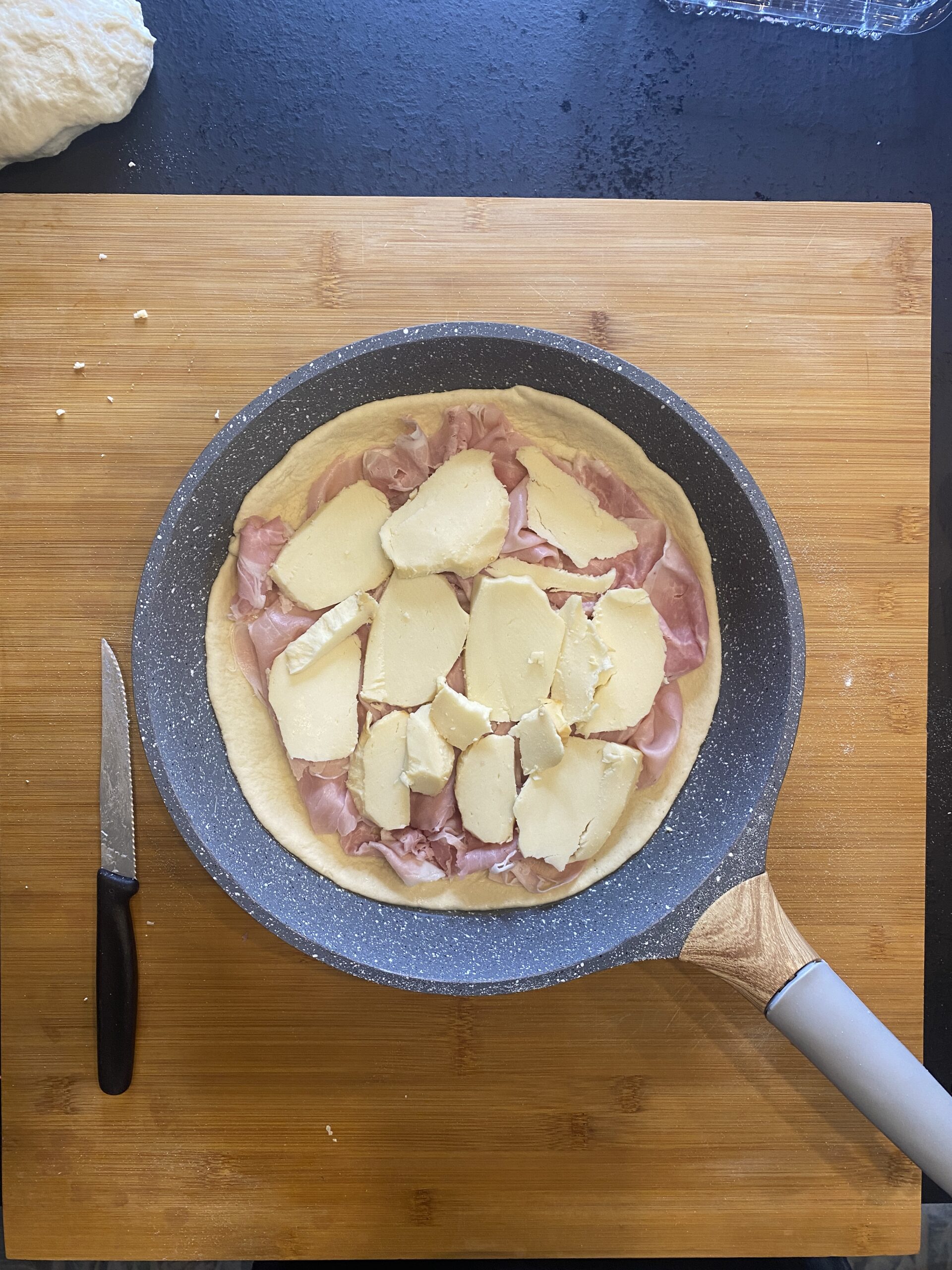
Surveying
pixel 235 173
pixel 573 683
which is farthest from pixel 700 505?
pixel 235 173

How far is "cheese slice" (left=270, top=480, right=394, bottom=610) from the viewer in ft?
4.66

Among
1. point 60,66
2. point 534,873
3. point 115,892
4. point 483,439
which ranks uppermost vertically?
point 60,66

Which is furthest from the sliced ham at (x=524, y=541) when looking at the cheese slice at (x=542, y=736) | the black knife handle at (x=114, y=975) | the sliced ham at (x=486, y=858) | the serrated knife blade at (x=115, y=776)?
the black knife handle at (x=114, y=975)

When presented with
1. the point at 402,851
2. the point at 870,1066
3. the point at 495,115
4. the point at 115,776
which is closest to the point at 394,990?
the point at 402,851

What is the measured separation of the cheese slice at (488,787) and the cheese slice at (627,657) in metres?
0.14

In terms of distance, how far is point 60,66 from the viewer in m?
1.45

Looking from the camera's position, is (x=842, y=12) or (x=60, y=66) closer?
(x=60, y=66)

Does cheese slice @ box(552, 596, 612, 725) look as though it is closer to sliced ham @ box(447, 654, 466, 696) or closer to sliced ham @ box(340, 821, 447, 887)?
sliced ham @ box(447, 654, 466, 696)

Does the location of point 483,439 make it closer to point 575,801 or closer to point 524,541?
point 524,541

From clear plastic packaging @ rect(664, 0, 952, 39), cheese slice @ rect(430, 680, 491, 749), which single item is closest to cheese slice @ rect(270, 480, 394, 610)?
cheese slice @ rect(430, 680, 491, 749)

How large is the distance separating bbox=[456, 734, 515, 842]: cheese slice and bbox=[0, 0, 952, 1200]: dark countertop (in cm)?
89

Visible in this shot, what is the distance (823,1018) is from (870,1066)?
9 centimetres

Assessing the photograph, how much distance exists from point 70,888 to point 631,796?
3.23ft

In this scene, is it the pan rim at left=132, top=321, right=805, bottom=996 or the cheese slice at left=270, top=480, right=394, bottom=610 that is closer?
the pan rim at left=132, top=321, right=805, bottom=996
